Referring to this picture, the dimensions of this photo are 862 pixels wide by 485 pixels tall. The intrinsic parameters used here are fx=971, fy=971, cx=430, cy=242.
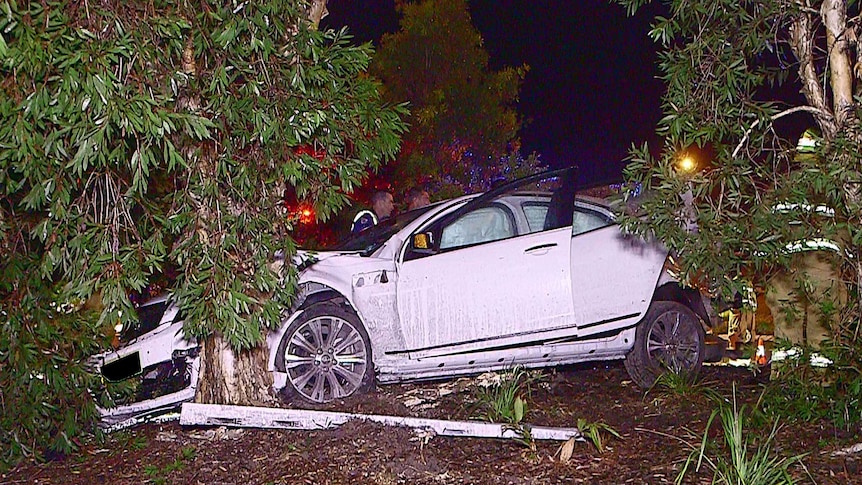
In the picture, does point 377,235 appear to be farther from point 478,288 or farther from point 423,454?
point 423,454

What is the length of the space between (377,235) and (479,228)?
0.85 m

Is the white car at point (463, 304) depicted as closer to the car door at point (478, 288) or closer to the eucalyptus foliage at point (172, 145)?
the car door at point (478, 288)

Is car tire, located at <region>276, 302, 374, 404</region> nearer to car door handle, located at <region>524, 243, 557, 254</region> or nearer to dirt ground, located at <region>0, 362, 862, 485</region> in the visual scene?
dirt ground, located at <region>0, 362, 862, 485</region>

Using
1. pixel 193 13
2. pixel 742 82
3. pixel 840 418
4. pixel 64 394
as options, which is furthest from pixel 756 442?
pixel 64 394

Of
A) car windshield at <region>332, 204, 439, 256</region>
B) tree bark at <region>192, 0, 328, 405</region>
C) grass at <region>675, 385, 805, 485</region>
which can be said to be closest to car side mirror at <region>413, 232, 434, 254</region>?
car windshield at <region>332, 204, 439, 256</region>

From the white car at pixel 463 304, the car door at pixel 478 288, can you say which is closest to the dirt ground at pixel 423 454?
the white car at pixel 463 304

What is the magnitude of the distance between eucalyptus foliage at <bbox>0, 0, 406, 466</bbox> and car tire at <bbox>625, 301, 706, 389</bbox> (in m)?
3.05

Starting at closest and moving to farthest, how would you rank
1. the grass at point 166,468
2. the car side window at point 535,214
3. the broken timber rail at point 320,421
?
the grass at point 166,468 → the broken timber rail at point 320,421 → the car side window at point 535,214

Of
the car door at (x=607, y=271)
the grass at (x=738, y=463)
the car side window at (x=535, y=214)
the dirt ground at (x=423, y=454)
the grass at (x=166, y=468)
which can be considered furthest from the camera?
the car side window at (x=535, y=214)

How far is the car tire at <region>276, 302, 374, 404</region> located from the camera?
272 inches

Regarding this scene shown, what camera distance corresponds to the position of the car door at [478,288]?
7145 mm

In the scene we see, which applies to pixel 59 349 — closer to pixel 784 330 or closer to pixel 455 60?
pixel 784 330

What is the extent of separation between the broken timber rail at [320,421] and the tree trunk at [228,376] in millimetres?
256

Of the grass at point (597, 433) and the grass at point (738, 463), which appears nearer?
the grass at point (738, 463)
